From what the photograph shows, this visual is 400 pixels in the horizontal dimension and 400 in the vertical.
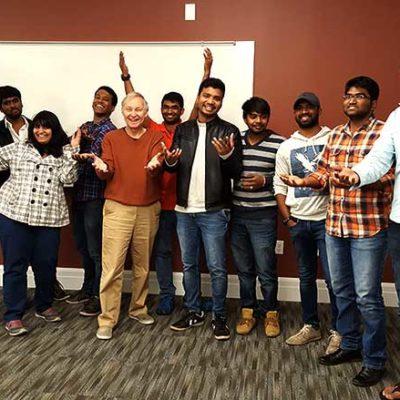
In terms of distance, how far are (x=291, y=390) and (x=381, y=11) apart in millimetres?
2792

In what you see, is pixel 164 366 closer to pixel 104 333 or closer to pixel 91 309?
pixel 104 333

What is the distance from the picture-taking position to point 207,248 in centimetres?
296

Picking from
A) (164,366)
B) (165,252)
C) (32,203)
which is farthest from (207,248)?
(32,203)

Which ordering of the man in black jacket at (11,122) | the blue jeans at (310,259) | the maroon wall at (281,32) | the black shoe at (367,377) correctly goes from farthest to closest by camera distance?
the maroon wall at (281,32)
the man in black jacket at (11,122)
the blue jeans at (310,259)
the black shoe at (367,377)

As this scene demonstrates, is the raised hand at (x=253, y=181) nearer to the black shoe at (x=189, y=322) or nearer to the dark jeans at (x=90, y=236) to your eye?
the black shoe at (x=189, y=322)

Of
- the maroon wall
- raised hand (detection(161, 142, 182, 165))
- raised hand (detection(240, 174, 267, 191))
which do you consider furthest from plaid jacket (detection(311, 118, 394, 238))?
the maroon wall

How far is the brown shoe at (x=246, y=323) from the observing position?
3006 mm

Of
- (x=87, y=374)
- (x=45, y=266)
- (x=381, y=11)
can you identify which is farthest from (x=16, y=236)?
(x=381, y=11)

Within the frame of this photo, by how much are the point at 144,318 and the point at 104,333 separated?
1.15ft

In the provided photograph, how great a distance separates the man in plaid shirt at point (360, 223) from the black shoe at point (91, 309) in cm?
172

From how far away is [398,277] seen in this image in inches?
83.6

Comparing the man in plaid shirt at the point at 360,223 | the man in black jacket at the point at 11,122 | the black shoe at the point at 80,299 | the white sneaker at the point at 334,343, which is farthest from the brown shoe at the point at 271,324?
the man in black jacket at the point at 11,122

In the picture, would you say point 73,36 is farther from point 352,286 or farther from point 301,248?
point 352,286

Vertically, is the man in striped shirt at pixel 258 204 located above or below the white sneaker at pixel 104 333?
above
